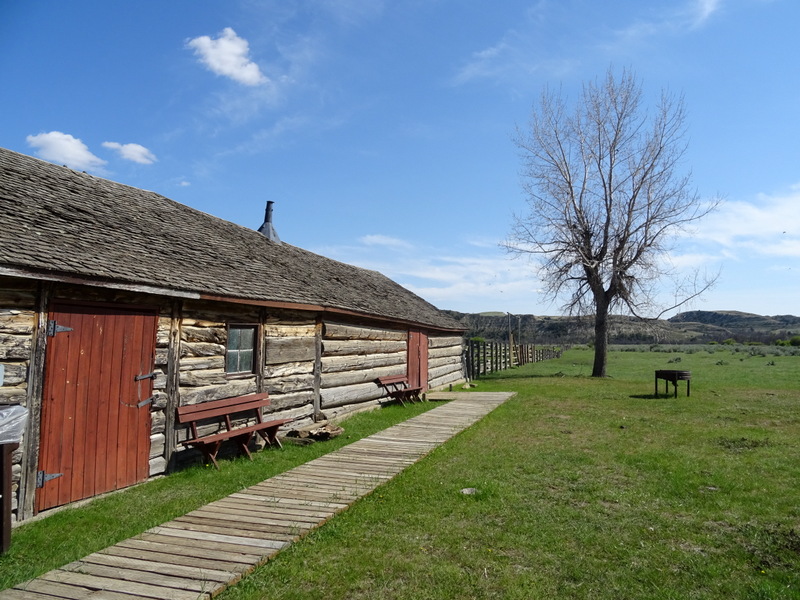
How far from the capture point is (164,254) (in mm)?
8391

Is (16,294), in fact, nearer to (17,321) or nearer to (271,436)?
(17,321)

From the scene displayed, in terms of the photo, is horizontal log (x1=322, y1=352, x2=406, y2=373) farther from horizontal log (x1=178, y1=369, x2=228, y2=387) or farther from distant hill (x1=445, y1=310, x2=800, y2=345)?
distant hill (x1=445, y1=310, x2=800, y2=345)

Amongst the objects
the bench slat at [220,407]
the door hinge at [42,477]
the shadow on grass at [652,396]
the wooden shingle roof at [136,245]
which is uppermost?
the wooden shingle roof at [136,245]

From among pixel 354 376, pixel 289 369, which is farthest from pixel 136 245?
pixel 354 376

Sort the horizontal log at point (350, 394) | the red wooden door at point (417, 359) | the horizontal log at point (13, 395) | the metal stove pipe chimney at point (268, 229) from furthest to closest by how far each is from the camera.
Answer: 1. the red wooden door at point (417, 359)
2. the metal stove pipe chimney at point (268, 229)
3. the horizontal log at point (350, 394)
4. the horizontal log at point (13, 395)

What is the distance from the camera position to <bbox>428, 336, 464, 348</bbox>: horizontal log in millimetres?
19875

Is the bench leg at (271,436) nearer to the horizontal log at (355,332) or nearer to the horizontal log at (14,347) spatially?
the horizontal log at (355,332)

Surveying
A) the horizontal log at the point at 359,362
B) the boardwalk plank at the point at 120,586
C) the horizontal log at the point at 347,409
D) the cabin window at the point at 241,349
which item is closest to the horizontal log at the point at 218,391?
the cabin window at the point at 241,349

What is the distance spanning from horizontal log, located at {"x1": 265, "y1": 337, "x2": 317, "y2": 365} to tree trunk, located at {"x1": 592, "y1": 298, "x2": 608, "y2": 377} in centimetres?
1745

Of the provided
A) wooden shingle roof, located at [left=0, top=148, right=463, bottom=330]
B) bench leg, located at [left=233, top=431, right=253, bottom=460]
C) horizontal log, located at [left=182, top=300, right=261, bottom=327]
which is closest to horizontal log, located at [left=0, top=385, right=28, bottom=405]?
wooden shingle roof, located at [left=0, top=148, right=463, bottom=330]

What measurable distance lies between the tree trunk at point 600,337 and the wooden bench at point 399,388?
12.3 meters

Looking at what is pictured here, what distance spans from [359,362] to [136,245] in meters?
6.47

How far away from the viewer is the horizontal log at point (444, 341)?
19875mm

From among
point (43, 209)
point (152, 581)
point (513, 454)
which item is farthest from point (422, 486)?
point (43, 209)
